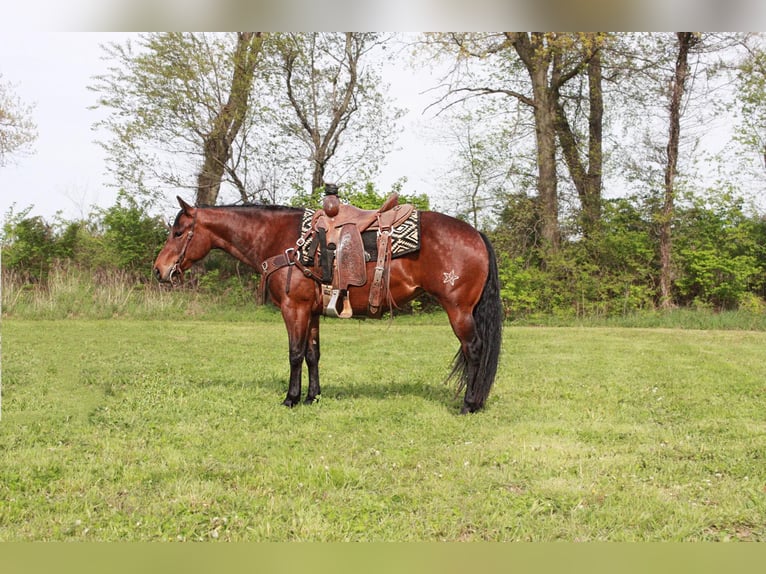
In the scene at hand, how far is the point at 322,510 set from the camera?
3.13 m

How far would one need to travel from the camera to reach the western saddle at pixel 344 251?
5031 millimetres

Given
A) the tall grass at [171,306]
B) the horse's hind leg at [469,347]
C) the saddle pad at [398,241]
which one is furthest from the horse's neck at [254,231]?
the tall grass at [171,306]

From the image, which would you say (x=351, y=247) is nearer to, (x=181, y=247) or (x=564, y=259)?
(x=181, y=247)

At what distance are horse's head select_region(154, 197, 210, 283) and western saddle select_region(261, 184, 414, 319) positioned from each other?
2.26ft

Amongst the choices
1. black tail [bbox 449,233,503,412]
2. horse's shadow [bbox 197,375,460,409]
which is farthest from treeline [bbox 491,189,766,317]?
black tail [bbox 449,233,503,412]

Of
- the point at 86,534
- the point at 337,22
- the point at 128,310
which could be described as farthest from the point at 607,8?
the point at 128,310

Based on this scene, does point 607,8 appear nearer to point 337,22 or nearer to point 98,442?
point 337,22

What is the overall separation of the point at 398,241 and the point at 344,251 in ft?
1.44

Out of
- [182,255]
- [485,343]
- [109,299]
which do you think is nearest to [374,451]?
[485,343]

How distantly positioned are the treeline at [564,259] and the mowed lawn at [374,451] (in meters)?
4.90

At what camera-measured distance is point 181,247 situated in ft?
17.5

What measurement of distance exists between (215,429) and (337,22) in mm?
3259

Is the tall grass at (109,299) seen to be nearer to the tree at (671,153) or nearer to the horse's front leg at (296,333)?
the horse's front leg at (296,333)

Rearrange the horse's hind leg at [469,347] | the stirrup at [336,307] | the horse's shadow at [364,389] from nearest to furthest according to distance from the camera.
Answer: the horse's hind leg at [469,347], the stirrup at [336,307], the horse's shadow at [364,389]
